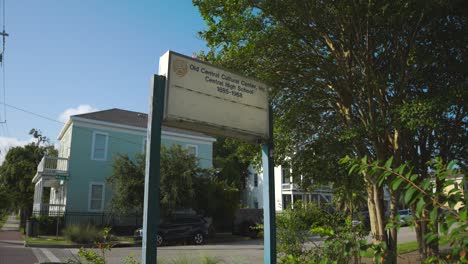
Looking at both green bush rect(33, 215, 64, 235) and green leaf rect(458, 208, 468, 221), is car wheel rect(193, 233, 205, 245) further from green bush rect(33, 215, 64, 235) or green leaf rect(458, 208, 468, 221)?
green leaf rect(458, 208, 468, 221)

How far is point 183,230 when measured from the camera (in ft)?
74.0

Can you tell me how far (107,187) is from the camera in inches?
1090


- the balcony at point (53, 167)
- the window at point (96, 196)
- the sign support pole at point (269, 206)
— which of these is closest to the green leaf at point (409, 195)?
the sign support pole at point (269, 206)

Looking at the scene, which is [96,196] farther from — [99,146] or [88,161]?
[99,146]

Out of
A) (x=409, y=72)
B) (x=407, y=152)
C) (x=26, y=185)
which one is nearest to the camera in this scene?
(x=409, y=72)

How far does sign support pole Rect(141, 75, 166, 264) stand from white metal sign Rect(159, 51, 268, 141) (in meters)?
0.13

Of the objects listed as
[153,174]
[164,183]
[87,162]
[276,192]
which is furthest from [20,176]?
[153,174]

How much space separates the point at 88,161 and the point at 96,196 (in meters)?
2.52

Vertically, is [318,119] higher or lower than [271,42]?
lower

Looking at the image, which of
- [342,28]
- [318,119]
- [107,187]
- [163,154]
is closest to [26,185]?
[107,187]

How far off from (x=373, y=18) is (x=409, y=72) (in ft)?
6.28

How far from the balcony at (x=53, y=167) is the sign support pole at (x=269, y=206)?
68.7 ft

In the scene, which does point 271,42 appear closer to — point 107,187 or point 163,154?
point 163,154

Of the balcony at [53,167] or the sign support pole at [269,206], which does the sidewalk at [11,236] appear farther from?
the sign support pole at [269,206]
